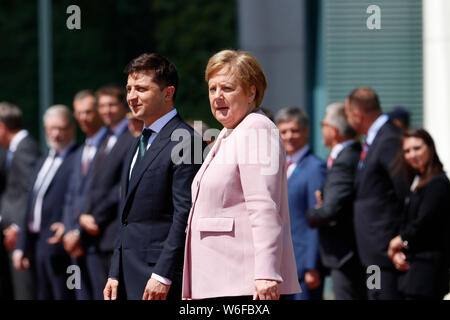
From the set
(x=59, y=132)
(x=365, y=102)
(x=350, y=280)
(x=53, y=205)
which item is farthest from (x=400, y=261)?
(x=59, y=132)

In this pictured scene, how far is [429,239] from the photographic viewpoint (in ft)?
24.1

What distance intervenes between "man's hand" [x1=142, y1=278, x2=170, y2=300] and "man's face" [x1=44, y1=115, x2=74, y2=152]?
4791 millimetres

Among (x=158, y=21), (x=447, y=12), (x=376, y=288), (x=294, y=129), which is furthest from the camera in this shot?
(x=158, y=21)

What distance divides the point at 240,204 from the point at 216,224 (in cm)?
16

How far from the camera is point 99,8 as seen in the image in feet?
47.4

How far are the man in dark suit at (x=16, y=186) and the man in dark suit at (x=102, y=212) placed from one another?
1.53 m

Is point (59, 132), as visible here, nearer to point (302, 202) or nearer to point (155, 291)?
point (302, 202)

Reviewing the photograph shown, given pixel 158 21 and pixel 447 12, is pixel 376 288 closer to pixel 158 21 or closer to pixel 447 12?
pixel 447 12

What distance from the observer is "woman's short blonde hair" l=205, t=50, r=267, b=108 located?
4.88 m

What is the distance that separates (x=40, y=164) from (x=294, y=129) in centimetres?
297

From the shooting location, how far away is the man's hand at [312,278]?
8.09 m

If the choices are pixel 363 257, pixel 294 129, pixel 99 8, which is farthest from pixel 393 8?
Answer: pixel 99 8
